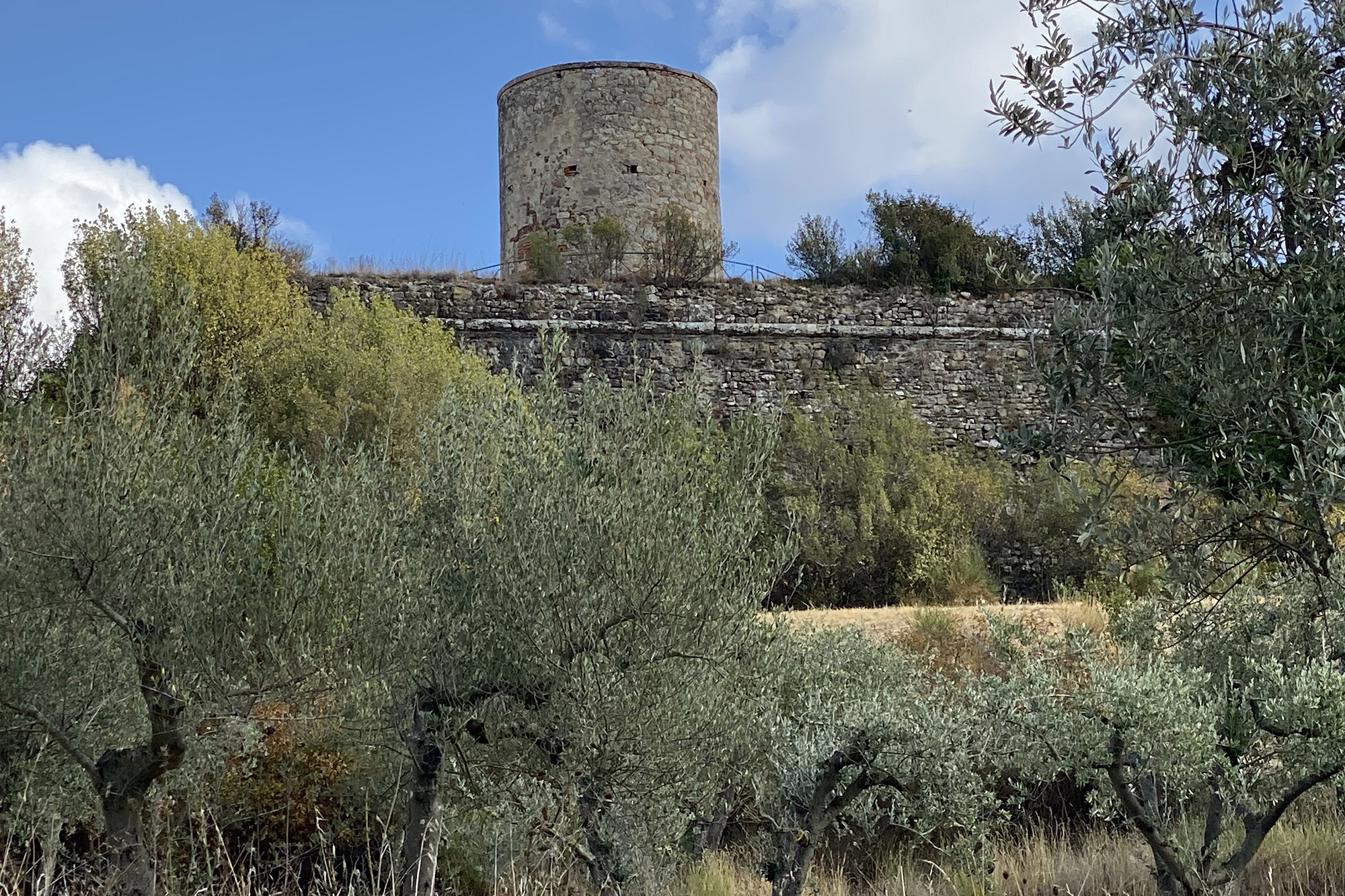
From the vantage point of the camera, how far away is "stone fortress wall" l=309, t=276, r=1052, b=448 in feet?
49.4

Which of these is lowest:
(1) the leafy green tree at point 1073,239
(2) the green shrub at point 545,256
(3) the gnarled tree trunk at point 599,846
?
(3) the gnarled tree trunk at point 599,846

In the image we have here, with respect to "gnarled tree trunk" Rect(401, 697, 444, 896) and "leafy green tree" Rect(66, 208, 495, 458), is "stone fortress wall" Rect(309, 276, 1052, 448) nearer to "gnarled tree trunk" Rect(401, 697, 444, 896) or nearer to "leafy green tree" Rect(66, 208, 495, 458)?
"leafy green tree" Rect(66, 208, 495, 458)

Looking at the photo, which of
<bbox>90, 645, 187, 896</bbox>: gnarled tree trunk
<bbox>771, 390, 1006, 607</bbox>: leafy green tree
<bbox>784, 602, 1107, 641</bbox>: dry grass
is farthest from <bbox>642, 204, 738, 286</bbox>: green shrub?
<bbox>90, 645, 187, 896</bbox>: gnarled tree trunk

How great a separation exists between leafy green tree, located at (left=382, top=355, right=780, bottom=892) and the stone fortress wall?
388 inches

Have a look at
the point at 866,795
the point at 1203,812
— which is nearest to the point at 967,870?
the point at 866,795

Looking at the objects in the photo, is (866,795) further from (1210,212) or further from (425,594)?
(1210,212)

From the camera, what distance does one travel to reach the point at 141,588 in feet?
15.9

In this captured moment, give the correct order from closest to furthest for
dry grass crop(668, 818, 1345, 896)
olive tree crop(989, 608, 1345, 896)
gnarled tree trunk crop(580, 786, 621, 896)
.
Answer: olive tree crop(989, 608, 1345, 896) → gnarled tree trunk crop(580, 786, 621, 896) → dry grass crop(668, 818, 1345, 896)

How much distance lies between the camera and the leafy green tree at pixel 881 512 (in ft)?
41.2

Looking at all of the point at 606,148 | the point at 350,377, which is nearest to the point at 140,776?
the point at 350,377

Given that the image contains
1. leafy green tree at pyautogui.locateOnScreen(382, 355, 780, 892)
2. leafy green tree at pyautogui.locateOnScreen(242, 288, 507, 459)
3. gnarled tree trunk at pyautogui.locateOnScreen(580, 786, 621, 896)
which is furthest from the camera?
leafy green tree at pyautogui.locateOnScreen(242, 288, 507, 459)

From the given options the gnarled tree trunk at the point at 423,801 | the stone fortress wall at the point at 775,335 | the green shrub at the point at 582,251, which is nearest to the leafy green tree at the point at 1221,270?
the gnarled tree trunk at the point at 423,801

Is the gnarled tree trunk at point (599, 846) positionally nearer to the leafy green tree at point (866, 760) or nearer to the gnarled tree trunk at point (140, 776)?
the leafy green tree at point (866, 760)

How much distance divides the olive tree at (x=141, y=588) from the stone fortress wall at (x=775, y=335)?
948 centimetres
